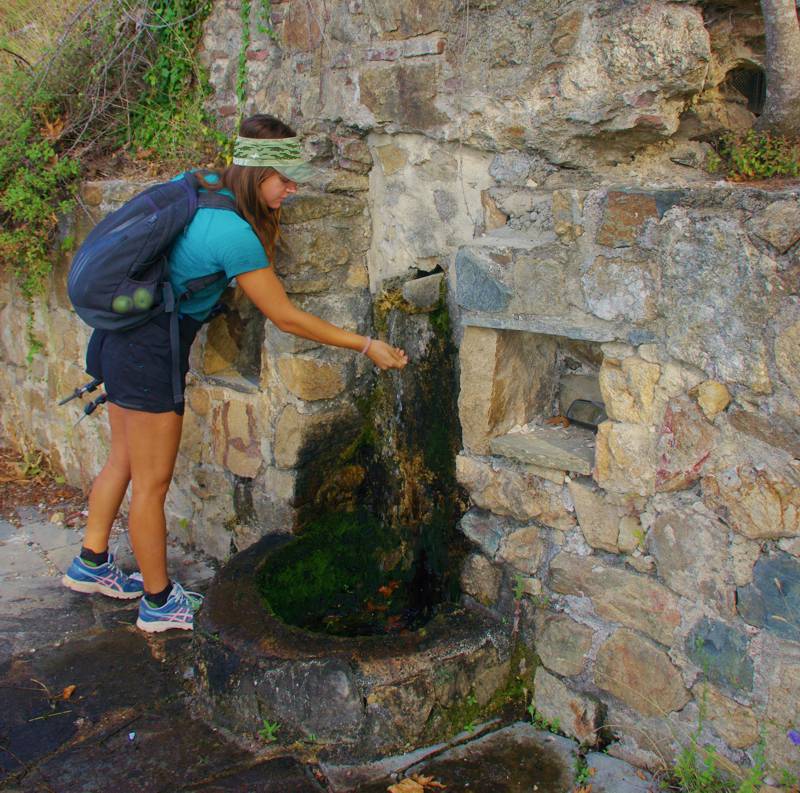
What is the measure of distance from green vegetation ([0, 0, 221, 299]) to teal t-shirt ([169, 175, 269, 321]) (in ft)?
3.63

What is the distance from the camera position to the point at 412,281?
3.11m

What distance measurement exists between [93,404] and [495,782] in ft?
7.24

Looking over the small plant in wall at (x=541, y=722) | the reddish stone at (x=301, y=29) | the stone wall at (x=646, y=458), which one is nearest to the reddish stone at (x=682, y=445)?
the stone wall at (x=646, y=458)

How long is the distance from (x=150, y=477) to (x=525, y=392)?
4.51ft

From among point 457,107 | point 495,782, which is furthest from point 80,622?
point 457,107

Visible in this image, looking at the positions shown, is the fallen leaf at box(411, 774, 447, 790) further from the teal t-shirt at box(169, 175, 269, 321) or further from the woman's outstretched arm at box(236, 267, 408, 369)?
the teal t-shirt at box(169, 175, 269, 321)

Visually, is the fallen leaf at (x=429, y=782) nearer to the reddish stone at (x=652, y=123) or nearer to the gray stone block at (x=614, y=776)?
the gray stone block at (x=614, y=776)

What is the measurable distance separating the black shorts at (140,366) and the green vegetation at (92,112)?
117 cm

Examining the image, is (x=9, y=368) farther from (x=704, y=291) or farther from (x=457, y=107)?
(x=704, y=291)

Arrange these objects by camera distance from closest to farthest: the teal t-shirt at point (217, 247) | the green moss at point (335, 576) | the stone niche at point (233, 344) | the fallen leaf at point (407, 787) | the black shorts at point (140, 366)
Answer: the fallen leaf at point (407, 787), the teal t-shirt at point (217, 247), the black shorts at point (140, 366), the green moss at point (335, 576), the stone niche at point (233, 344)

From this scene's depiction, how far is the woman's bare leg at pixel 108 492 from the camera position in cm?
344

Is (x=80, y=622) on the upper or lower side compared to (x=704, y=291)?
lower

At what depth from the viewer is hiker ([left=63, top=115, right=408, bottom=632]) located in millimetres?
2807

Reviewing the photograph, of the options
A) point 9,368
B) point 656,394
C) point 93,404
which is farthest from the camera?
point 9,368
